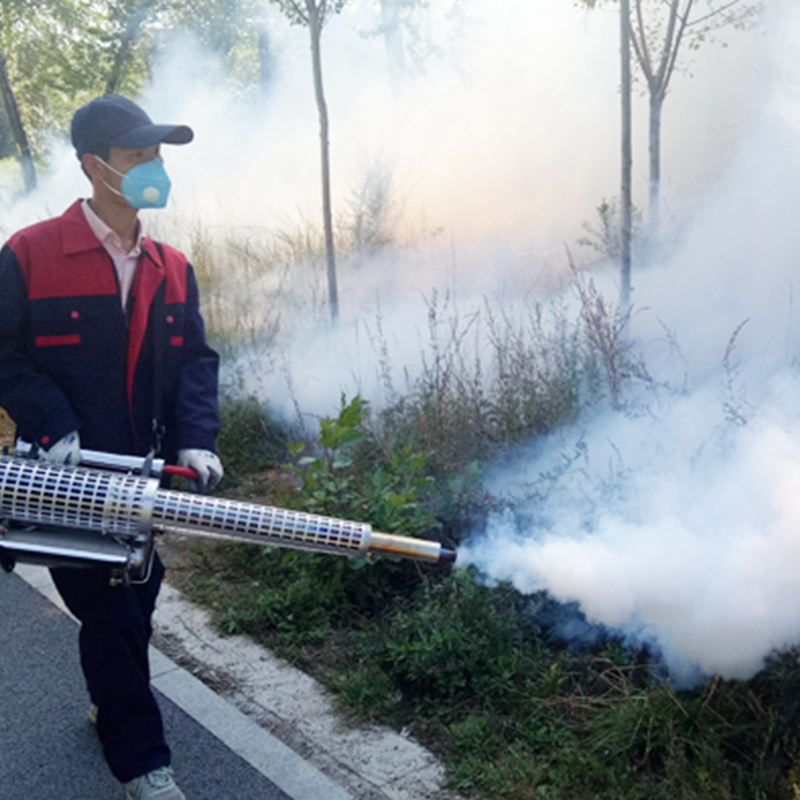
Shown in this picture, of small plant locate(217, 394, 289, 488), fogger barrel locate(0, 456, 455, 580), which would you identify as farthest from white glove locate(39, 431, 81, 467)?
small plant locate(217, 394, 289, 488)

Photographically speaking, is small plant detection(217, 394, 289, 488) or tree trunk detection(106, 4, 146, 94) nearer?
small plant detection(217, 394, 289, 488)

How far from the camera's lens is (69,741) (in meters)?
3.15

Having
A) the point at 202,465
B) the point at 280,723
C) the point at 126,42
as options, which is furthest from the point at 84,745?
the point at 126,42

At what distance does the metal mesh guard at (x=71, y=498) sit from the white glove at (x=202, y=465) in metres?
0.40

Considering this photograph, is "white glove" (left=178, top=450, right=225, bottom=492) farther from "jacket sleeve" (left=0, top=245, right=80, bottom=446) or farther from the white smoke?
the white smoke

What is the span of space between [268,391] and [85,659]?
3.55 metres

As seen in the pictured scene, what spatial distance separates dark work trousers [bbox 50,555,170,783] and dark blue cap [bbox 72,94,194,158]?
1315 millimetres

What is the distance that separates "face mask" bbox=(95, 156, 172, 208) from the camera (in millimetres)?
2766

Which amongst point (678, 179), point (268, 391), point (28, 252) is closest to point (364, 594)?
point (28, 252)

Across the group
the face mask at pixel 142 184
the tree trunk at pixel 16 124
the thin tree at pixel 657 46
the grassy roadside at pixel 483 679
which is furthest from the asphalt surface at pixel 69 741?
the tree trunk at pixel 16 124

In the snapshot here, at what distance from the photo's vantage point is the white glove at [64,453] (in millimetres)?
2514

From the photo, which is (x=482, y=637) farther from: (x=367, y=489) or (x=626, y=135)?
(x=626, y=135)

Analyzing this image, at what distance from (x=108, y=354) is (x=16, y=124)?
12.3 metres

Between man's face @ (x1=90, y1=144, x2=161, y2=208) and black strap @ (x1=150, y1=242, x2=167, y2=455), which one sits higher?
man's face @ (x1=90, y1=144, x2=161, y2=208)
